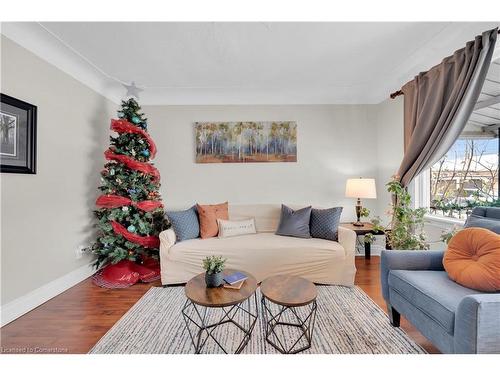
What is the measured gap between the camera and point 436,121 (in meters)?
2.46

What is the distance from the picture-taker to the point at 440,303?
1.42 meters

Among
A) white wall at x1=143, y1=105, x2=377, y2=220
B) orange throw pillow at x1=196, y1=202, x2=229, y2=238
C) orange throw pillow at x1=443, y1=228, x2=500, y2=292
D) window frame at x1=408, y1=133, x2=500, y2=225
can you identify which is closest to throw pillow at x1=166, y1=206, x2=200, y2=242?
orange throw pillow at x1=196, y1=202, x2=229, y2=238

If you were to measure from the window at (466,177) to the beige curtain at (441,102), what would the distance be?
479 millimetres

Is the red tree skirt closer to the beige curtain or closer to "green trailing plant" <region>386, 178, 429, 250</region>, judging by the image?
"green trailing plant" <region>386, 178, 429, 250</region>

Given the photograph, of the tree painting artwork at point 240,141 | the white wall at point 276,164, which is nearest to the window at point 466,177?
the white wall at point 276,164

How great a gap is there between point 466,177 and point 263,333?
2.76 m

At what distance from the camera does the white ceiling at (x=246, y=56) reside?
2215 millimetres

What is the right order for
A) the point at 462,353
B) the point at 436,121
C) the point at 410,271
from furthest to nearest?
1. the point at 436,121
2. the point at 410,271
3. the point at 462,353

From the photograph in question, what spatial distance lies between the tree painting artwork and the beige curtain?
1.58m

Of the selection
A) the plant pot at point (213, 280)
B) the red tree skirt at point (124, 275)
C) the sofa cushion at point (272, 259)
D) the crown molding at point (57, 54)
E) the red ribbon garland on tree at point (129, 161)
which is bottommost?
the red tree skirt at point (124, 275)

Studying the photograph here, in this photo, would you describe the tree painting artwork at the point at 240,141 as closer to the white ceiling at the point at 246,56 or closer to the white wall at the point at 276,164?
the white wall at the point at 276,164
